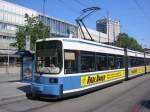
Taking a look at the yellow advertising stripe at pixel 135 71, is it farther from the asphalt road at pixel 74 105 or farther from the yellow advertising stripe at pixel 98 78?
the asphalt road at pixel 74 105

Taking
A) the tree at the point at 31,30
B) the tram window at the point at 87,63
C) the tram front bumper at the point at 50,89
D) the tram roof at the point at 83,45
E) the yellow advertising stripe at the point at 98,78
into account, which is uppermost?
the tree at the point at 31,30

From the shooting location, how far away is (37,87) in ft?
39.7

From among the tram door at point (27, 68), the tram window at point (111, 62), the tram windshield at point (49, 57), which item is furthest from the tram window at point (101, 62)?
the tram door at point (27, 68)

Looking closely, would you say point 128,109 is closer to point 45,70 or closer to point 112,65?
point 45,70

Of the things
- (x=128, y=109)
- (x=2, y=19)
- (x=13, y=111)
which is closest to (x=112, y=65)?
(x=128, y=109)

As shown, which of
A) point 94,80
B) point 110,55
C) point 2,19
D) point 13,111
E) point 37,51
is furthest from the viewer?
point 2,19

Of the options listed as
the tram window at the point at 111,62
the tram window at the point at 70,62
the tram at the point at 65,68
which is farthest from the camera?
the tram window at the point at 111,62

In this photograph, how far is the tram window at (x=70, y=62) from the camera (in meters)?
12.2

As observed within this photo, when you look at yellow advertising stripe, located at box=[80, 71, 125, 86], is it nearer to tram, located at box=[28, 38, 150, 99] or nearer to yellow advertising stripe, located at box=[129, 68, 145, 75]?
tram, located at box=[28, 38, 150, 99]

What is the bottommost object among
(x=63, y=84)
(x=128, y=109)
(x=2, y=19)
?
(x=128, y=109)

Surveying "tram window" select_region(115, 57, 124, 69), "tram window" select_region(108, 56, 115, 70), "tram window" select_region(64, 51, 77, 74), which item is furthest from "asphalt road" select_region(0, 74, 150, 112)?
"tram window" select_region(115, 57, 124, 69)

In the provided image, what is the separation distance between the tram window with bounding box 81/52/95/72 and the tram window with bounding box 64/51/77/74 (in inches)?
30.9

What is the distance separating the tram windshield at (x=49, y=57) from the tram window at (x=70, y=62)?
1.17ft

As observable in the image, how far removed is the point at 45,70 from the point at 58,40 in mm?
1468
